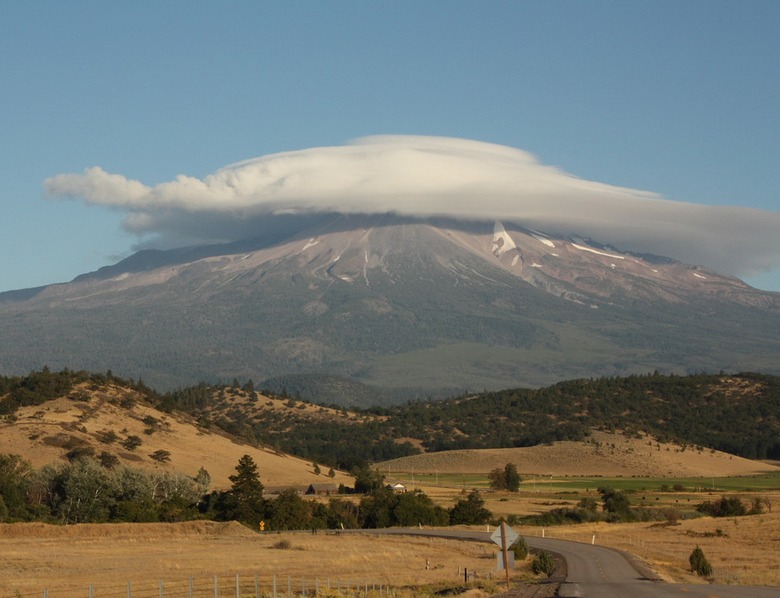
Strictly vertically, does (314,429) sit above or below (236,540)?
above

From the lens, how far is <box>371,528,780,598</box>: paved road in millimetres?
37250

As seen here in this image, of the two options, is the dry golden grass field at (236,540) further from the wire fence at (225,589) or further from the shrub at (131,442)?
the shrub at (131,442)

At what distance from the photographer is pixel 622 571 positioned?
48.2 metres

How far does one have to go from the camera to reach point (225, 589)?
42.5 m

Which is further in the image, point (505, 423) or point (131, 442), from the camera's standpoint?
point (505, 423)

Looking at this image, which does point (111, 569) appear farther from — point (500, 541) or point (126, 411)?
point (126, 411)

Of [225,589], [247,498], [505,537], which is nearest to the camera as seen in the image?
[505,537]

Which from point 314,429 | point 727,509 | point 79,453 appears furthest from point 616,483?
point 79,453

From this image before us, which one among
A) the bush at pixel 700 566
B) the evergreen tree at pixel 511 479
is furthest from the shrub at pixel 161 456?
the bush at pixel 700 566

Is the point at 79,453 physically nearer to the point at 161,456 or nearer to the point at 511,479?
the point at 161,456

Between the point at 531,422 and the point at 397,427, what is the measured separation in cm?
2141

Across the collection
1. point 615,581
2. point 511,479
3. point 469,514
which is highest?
point 615,581

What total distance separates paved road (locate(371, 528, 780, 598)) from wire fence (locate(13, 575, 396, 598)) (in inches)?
270

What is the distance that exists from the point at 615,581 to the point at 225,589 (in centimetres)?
1410
